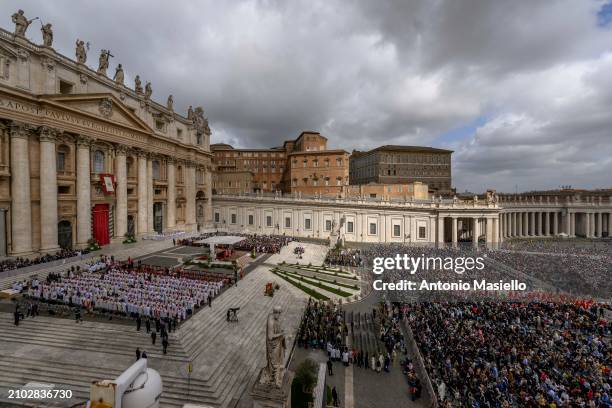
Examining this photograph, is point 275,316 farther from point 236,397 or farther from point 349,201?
point 349,201

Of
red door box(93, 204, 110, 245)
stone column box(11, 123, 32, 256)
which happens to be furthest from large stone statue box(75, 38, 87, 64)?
red door box(93, 204, 110, 245)

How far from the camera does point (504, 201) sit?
68.0 meters

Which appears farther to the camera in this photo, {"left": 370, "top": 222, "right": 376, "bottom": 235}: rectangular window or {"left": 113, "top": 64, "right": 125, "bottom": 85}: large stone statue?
{"left": 370, "top": 222, "right": 376, "bottom": 235}: rectangular window

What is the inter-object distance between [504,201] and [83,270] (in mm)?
74585

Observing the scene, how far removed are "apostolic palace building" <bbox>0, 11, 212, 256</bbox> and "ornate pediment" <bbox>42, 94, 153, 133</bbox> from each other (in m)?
0.10

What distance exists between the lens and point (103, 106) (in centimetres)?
3475

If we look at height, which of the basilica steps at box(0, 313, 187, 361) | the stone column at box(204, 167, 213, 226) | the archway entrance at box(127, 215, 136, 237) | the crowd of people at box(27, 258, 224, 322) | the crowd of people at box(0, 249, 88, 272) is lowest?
the basilica steps at box(0, 313, 187, 361)

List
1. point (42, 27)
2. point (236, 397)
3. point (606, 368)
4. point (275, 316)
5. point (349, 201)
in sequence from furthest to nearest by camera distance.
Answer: point (349, 201), point (42, 27), point (606, 368), point (236, 397), point (275, 316)

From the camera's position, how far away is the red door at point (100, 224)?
34344 mm

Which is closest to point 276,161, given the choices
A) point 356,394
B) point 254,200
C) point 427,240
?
point 254,200

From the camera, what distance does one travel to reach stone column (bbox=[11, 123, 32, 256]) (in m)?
A: 27.0

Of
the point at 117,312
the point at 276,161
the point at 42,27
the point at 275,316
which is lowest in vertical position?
the point at 117,312

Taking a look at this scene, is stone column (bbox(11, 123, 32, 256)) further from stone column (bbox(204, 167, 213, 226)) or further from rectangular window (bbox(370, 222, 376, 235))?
rectangular window (bbox(370, 222, 376, 235))

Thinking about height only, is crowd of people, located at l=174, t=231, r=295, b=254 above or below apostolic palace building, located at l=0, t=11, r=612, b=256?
below
